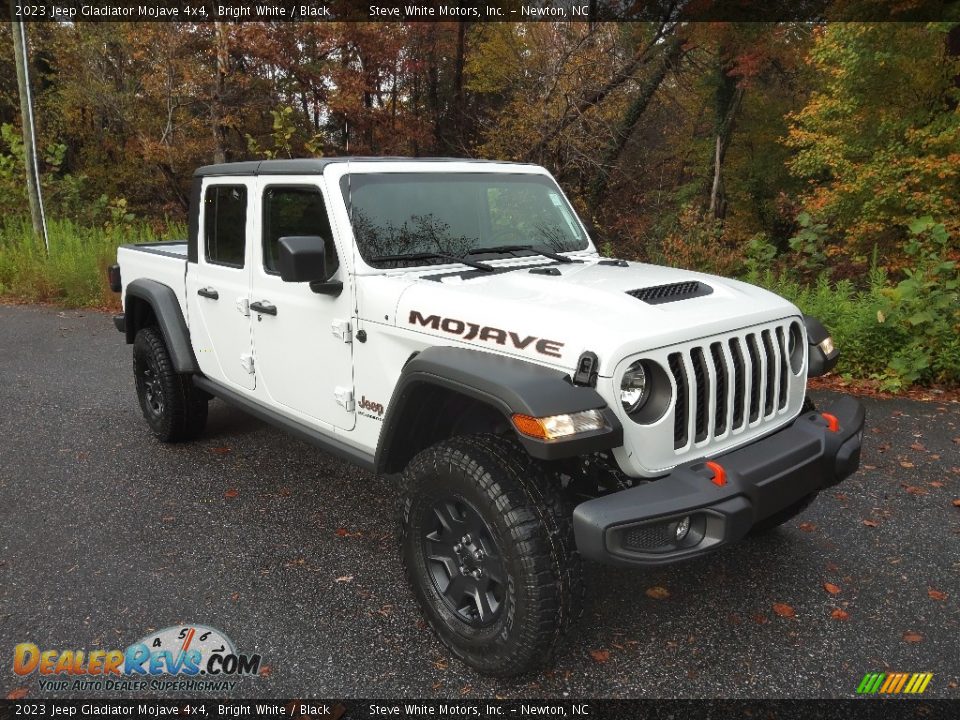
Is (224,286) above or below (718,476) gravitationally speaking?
above

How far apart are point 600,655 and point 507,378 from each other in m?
1.26

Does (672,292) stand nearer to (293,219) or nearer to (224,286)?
(293,219)

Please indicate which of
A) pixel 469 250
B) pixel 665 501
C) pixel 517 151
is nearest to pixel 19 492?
pixel 469 250

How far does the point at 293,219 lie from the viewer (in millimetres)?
Answer: 3719

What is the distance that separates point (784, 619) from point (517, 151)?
1406 cm

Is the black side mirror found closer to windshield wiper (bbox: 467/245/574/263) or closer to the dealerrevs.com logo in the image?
windshield wiper (bbox: 467/245/574/263)

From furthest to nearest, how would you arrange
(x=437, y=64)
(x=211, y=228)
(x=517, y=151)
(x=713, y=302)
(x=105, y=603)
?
1. (x=437, y=64)
2. (x=517, y=151)
3. (x=211, y=228)
4. (x=105, y=603)
5. (x=713, y=302)

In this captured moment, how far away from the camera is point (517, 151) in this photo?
16000mm

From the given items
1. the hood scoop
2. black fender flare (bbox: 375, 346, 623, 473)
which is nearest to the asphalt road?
black fender flare (bbox: 375, 346, 623, 473)

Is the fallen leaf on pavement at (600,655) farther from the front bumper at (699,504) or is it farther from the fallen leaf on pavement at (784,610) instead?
the fallen leaf on pavement at (784,610)

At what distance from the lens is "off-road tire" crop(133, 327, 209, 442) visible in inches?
193

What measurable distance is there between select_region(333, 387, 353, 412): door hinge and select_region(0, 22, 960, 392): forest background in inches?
183

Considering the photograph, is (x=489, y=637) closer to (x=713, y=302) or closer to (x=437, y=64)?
(x=713, y=302)

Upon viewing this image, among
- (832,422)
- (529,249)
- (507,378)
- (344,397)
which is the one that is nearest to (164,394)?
(344,397)
